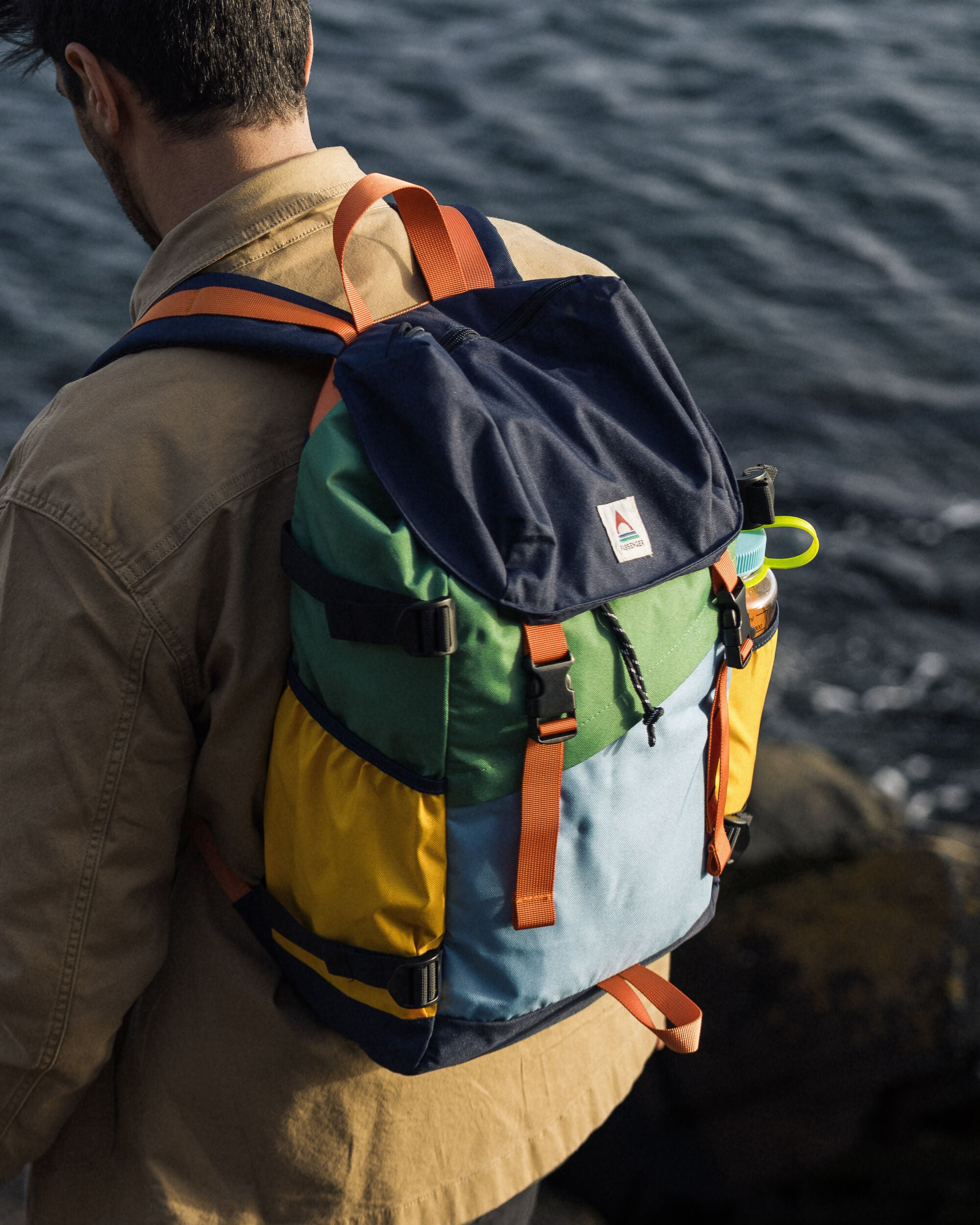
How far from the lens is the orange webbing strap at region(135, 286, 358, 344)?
156cm

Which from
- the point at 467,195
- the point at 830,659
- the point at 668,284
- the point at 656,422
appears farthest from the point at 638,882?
the point at 467,195

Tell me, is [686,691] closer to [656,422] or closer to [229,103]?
[656,422]

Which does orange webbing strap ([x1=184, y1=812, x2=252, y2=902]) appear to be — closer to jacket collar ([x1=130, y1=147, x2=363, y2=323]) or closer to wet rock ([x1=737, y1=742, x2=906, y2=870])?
jacket collar ([x1=130, y1=147, x2=363, y2=323])

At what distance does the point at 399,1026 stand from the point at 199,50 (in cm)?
Answer: 132

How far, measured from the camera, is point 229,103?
65.4 inches

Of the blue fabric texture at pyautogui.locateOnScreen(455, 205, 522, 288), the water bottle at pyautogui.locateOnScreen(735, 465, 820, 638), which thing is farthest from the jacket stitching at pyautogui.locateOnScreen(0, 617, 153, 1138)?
the water bottle at pyautogui.locateOnScreen(735, 465, 820, 638)

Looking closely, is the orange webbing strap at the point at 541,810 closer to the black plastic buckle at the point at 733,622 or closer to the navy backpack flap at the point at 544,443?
the navy backpack flap at the point at 544,443

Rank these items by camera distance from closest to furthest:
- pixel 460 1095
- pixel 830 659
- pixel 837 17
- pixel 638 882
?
pixel 638 882, pixel 460 1095, pixel 830 659, pixel 837 17

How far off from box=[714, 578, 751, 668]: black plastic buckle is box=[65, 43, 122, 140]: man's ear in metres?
1.08

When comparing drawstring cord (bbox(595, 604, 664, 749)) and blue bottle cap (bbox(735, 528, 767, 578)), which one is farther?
blue bottle cap (bbox(735, 528, 767, 578))

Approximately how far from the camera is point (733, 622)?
5.63 feet

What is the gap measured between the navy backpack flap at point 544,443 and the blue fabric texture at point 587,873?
228mm

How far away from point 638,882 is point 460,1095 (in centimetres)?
47

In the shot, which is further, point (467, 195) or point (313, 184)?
point (467, 195)
